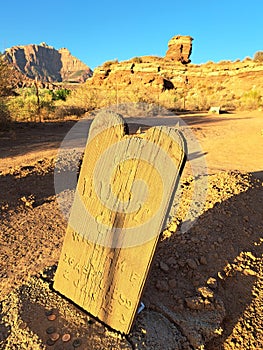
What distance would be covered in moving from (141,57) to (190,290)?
34010mm

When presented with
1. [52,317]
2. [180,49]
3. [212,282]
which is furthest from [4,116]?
[180,49]

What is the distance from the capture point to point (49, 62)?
412 ft

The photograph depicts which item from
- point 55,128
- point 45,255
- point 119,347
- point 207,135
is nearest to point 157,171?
point 119,347

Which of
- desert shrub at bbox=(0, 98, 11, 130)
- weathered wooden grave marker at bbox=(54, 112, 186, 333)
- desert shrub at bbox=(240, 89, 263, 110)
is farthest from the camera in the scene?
desert shrub at bbox=(240, 89, 263, 110)

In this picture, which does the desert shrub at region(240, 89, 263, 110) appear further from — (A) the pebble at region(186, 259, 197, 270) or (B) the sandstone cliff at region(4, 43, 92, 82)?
(B) the sandstone cliff at region(4, 43, 92, 82)

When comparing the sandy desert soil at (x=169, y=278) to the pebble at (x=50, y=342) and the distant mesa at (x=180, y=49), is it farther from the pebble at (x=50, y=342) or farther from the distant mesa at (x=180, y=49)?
the distant mesa at (x=180, y=49)

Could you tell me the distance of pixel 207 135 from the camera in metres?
9.50

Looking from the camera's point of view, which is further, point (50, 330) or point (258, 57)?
point (258, 57)

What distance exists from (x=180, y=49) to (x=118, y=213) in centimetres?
3997

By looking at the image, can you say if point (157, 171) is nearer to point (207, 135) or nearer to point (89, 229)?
point (89, 229)

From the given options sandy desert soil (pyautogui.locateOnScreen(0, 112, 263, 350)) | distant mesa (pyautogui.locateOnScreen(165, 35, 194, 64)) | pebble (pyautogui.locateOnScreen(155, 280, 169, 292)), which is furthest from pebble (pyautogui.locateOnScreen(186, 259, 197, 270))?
distant mesa (pyautogui.locateOnScreen(165, 35, 194, 64))

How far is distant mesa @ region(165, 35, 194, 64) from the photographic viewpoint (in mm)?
36253

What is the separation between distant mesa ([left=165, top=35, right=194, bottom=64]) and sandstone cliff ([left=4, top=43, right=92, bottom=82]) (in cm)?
7354

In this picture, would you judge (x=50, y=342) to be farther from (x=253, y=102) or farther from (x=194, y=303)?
(x=253, y=102)
